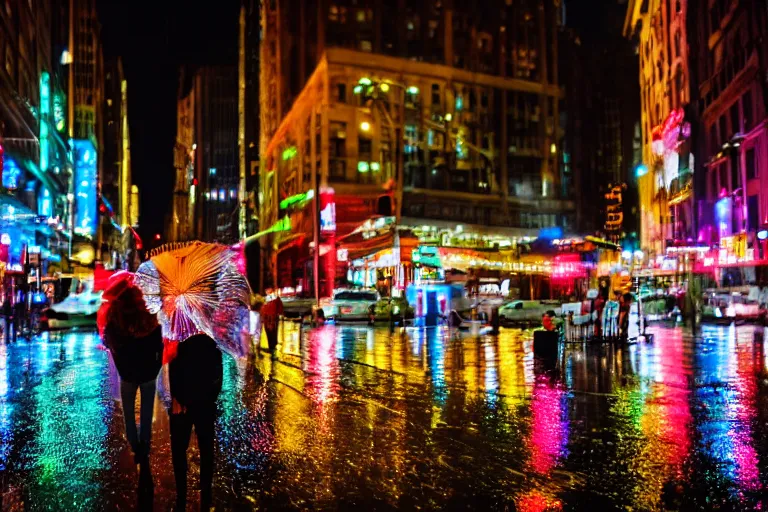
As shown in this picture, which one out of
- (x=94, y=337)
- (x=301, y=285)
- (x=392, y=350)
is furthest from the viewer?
(x=301, y=285)

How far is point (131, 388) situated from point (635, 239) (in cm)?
10104

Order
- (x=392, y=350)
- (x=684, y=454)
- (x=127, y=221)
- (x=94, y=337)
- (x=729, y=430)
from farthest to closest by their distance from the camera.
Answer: (x=127, y=221)
(x=94, y=337)
(x=392, y=350)
(x=729, y=430)
(x=684, y=454)

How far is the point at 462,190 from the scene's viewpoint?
62.2m

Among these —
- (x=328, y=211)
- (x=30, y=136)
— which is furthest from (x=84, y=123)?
(x=328, y=211)

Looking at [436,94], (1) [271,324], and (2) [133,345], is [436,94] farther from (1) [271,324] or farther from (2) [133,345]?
(2) [133,345]

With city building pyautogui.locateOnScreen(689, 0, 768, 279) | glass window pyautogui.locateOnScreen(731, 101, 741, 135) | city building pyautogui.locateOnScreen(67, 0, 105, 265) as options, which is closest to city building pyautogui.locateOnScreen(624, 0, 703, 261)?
city building pyautogui.locateOnScreen(689, 0, 768, 279)

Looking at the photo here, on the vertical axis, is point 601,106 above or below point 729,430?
above

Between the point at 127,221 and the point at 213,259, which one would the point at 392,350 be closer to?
the point at 213,259

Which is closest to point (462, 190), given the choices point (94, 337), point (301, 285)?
point (301, 285)

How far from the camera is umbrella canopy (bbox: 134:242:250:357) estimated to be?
5344 mm

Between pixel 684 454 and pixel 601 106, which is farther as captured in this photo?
pixel 601 106

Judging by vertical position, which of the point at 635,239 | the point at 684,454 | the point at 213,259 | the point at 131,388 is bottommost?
the point at 684,454

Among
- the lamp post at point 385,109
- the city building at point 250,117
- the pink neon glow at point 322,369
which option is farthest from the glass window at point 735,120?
the city building at point 250,117

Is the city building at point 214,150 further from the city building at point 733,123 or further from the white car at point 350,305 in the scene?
the white car at point 350,305
